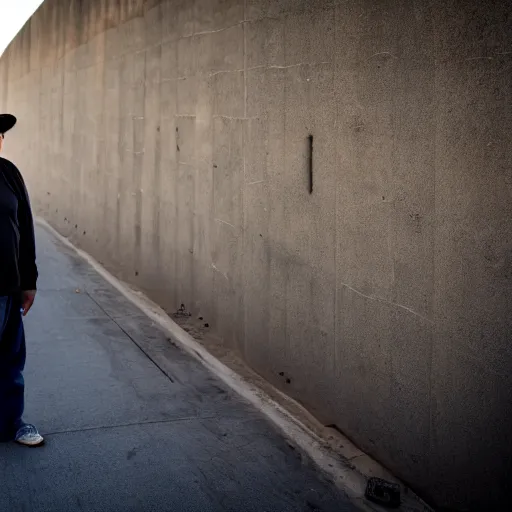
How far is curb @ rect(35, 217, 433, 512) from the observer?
11.7 feet

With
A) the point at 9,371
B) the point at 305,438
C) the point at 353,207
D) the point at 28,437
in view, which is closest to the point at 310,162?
the point at 353,207

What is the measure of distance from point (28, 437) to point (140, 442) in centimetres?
56

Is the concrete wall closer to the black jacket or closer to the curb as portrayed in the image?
the curb

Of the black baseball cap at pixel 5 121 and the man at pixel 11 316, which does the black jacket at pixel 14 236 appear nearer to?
the man at pixel 11 316

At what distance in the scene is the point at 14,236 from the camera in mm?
3951

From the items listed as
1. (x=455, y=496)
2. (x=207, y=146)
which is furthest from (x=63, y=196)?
(x=455, y=496)

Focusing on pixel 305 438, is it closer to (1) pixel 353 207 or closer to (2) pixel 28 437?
(1) pixel 353 207

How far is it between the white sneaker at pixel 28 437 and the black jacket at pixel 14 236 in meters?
0.70

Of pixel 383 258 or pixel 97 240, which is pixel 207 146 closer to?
pixel 383 258

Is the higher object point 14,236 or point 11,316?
point 14,236

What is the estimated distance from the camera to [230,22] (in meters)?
5.56

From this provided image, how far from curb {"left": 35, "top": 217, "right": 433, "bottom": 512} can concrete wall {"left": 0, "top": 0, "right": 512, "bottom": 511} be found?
0.30 feet

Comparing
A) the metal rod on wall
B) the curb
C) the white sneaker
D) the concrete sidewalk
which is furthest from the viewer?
the metal rod on wall

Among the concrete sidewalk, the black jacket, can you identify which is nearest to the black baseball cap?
the black jacket
